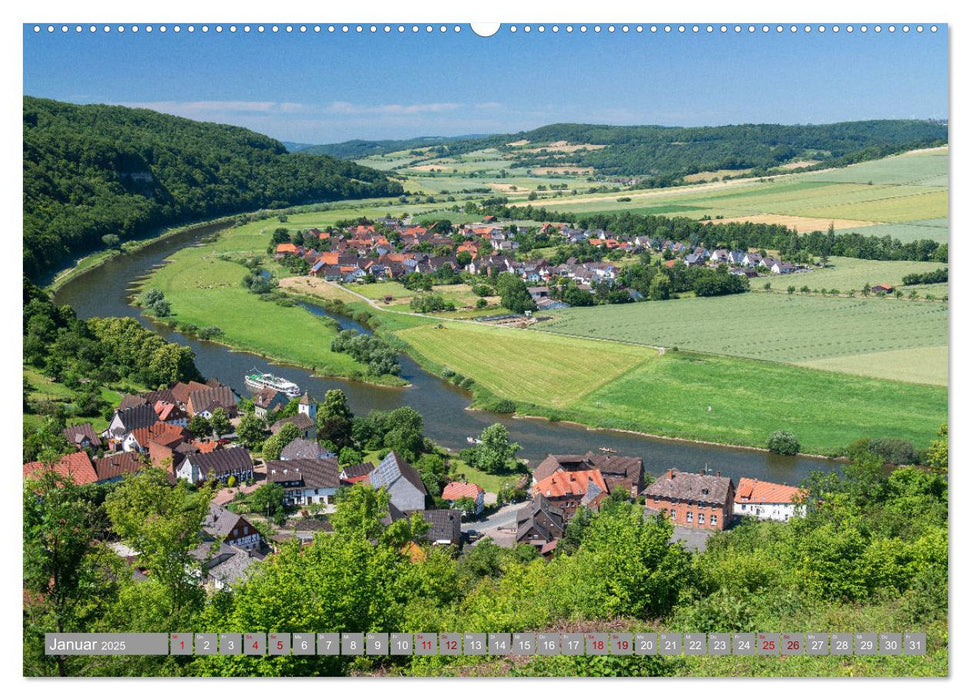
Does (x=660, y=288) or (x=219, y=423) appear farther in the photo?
(x=660, y=288)

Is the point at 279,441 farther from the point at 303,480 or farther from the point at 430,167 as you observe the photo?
the point at 430,167

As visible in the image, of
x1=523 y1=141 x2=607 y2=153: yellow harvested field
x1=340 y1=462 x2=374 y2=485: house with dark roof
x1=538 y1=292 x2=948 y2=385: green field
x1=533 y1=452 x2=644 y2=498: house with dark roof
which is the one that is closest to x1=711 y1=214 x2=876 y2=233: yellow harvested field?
x1=538 y1=292 x2=948 y2=385: green field

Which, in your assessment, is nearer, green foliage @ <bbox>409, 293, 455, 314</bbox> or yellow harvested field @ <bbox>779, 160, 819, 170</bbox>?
green foliage @ <bbox>409, 293, 455, 314</bbox>

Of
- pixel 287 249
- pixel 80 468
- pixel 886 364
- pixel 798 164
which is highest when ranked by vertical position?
pixel 798 164

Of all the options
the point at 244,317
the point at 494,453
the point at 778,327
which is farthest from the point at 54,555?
the point at 244,317

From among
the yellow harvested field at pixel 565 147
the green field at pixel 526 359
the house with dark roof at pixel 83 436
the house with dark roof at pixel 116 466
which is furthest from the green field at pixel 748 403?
the yellow harvested field at pixel 565 147

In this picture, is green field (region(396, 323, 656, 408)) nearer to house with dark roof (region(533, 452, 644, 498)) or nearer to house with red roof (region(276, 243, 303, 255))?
house with dark roof (region(533, 452, 644, 498))
